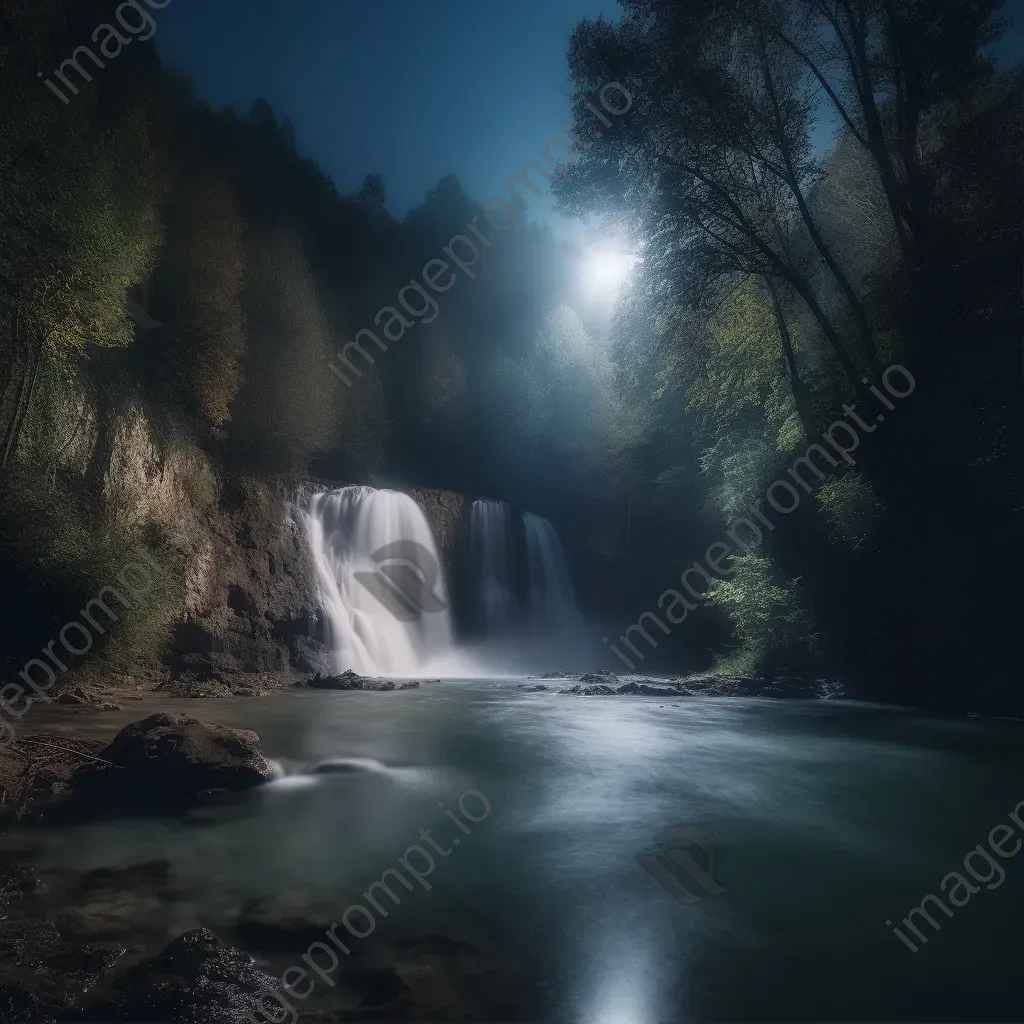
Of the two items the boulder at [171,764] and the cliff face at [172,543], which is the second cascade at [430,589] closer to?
the cliff face at [172,543]

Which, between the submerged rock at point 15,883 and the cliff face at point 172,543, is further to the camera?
the cliff face at point 172,543

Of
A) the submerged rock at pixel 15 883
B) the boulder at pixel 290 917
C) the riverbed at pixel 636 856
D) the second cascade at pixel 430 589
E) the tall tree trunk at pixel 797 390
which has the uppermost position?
the tall tree trunk at pixel 797 390

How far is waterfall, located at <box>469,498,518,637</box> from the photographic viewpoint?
22109 mm

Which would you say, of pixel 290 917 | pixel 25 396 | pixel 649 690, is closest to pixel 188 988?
pixel 290 917

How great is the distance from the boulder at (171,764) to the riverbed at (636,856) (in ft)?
1.09

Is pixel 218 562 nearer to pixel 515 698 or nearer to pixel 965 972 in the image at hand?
pixel 515 698

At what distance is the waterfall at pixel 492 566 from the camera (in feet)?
72.5

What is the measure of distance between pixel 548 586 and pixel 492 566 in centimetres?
244

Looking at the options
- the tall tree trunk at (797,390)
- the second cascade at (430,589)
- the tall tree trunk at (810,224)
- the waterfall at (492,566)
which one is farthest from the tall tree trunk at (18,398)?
the waterfall at (492,566)

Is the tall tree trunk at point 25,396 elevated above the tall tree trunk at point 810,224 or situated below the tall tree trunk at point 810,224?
below

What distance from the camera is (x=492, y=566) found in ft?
74.6

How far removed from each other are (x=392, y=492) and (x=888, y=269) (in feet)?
47.4

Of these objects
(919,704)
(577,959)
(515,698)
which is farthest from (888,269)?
(577,959)

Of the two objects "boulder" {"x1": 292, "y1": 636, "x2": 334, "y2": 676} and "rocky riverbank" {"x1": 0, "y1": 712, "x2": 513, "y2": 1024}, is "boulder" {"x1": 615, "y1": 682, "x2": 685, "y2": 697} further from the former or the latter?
"rocky riverbank" {"x1": 0, "y1": 712, "x2": 513, "y2": 1024}
